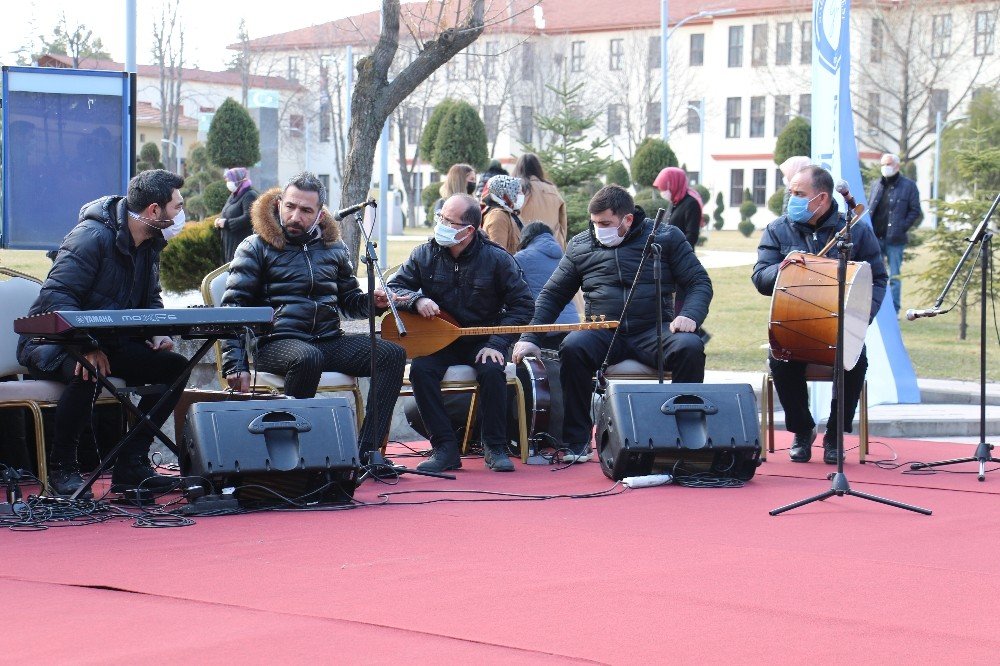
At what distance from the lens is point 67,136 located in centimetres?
875

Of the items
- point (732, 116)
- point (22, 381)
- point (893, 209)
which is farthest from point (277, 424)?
point (732, 116)

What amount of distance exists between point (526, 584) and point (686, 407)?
8.14ft

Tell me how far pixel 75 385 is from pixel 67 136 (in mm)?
2927

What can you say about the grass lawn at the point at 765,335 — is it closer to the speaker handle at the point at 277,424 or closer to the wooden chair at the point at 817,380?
the wooden chair at the point at 817,380

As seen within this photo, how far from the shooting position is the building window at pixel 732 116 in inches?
2409

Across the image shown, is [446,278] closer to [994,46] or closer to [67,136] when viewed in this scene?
[67,136]

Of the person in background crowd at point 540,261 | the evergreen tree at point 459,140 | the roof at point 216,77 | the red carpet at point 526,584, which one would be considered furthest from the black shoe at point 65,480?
the roof at point 216,77

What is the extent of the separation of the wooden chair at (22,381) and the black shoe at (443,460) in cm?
156

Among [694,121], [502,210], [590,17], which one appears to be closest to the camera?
[502,210]

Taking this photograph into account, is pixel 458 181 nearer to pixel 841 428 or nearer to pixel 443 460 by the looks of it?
pixel 443 460

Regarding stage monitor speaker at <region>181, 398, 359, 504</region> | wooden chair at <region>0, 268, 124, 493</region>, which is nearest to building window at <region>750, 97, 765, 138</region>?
wooden chair at <region>0, 268, 124, 493</region>

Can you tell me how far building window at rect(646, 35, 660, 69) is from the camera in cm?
5872

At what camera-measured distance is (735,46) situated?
60719 mm

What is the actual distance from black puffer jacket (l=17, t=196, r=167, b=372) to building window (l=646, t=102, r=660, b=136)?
52998 millimetres
